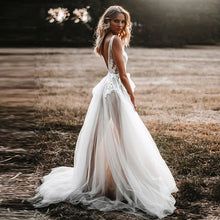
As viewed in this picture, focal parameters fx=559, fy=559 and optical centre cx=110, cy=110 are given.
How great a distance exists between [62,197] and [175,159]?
2103 millimetres

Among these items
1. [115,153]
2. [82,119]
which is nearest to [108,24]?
[115,153]

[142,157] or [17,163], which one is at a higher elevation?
[142,157]

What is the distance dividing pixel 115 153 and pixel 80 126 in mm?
4275

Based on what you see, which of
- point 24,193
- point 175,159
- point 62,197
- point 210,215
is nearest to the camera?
point 210,215

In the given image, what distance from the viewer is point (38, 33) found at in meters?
39.7

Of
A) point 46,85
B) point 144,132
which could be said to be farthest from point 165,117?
point 46,85

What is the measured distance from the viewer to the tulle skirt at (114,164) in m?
5.12

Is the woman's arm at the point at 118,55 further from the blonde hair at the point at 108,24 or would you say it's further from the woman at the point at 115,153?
the blonde hair at the point at 108,24

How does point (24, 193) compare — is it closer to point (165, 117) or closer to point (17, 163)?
point (17, 163)

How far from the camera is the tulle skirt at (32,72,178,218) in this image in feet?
16.8

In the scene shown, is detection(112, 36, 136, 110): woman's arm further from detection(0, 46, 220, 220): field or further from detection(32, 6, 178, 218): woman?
detection(0, 46, 220, 220): field

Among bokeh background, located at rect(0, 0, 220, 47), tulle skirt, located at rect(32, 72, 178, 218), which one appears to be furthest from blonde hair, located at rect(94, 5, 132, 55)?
bokeh background, located at rect(0, 0, 220, 47)

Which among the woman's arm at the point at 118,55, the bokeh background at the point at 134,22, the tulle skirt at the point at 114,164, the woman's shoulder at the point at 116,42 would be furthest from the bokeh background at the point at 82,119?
the bokeh background at the point at 134,22

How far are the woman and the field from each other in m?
0.21
